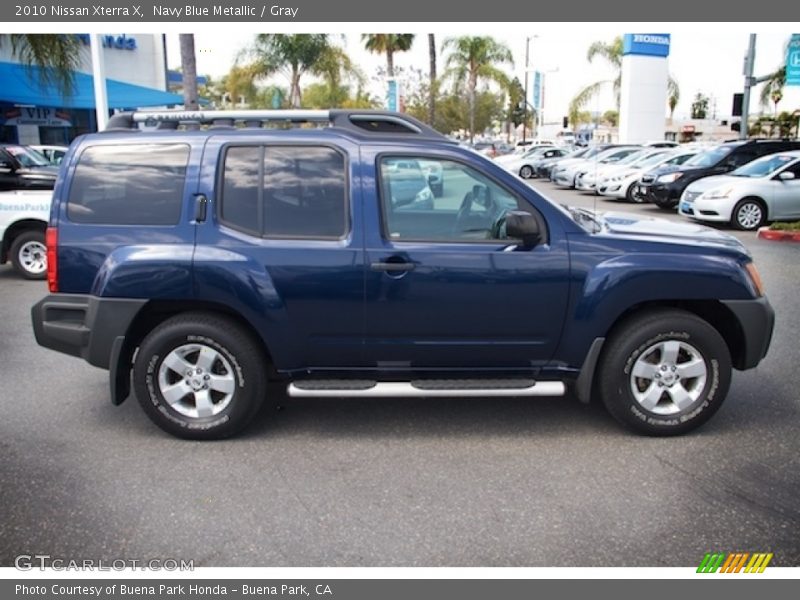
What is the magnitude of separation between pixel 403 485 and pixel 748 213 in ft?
40.9

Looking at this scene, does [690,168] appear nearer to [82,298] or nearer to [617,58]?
[82,298]

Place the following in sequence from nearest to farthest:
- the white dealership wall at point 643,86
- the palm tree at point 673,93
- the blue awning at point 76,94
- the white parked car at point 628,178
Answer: the white parked car at point 628,178, the blue awning at point 76,94, the white dealership wall at point 643,86, the palm tree at point 673,93

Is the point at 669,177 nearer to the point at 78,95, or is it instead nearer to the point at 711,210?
the point at 711,210

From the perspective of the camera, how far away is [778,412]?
4.86m

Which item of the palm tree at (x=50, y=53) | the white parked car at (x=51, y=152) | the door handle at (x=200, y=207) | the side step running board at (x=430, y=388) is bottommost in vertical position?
the side step running board at (x=430, y=388)

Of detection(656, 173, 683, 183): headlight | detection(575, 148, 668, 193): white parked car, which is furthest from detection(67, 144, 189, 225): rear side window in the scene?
detection(575, 148, 668, 193): white parked car

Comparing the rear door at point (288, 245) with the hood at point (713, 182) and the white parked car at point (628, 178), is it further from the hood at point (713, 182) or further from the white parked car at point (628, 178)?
the white parked car at point (628, 178)

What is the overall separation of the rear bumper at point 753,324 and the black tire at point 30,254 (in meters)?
8.49

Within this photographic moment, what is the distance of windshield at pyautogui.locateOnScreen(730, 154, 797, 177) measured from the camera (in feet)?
46.9

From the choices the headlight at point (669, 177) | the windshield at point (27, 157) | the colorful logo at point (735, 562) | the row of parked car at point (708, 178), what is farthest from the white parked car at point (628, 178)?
the colorful logo at point (735, 562)

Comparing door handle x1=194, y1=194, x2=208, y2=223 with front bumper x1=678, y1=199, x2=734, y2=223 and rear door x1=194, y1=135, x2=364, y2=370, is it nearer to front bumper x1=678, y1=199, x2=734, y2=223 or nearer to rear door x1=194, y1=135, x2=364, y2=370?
rear door x1=194, y1=135, x2=364, y2=370

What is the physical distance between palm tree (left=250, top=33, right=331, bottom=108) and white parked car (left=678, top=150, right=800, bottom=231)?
21.3 m

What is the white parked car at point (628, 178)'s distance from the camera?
64.3 ft

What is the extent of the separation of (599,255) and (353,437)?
190cm
